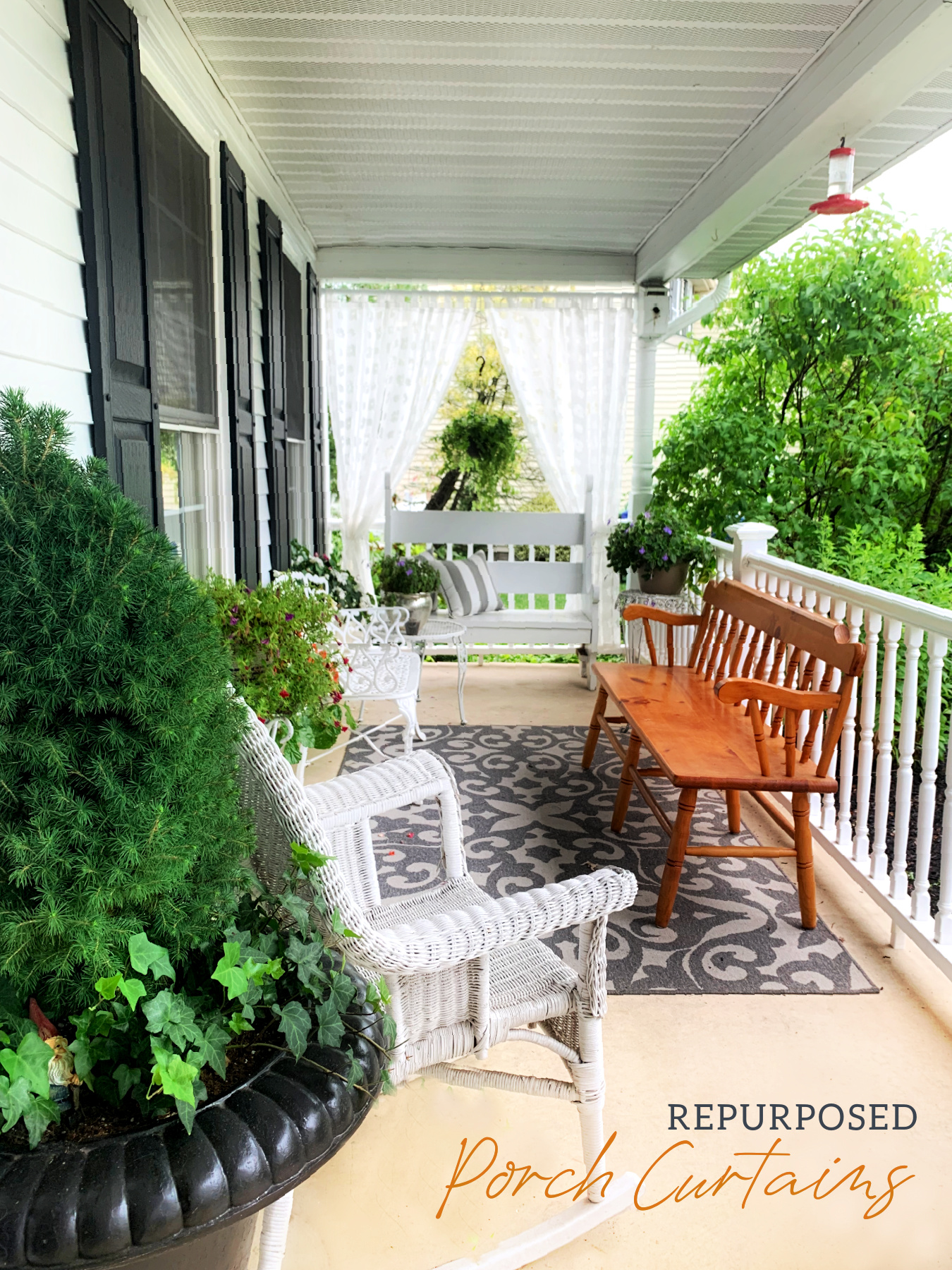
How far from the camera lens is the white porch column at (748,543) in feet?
13.6

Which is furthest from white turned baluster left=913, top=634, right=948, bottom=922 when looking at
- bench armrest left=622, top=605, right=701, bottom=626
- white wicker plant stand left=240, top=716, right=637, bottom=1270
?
bench armrest left=622, top=605, right=701, bottom=626

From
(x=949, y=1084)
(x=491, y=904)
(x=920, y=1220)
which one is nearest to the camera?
(x=491, y=904)

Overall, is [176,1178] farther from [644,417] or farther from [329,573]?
[644,417]

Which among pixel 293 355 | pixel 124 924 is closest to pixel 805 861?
pixel 124 924

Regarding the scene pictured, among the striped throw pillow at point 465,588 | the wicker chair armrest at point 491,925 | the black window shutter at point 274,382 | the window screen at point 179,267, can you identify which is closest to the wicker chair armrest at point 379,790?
the wicker chair armrest at point 491,925

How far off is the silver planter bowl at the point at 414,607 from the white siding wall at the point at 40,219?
285cm

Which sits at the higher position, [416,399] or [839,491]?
[416,399]

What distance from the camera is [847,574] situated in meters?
5.48

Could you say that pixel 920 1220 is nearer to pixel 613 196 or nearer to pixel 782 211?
pixel 782 211

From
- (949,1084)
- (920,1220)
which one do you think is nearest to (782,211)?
(949,1084)

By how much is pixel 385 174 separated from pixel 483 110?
101 cm

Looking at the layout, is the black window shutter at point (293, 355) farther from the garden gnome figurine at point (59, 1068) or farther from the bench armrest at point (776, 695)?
the garden gnome figurine at point (59, 1068)

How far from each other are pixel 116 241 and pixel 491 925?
183 centimetres

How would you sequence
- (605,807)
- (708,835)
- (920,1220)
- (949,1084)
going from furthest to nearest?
1. (605,807)
2. (708,835)
3. (949,1084)
4. (920,1220)
